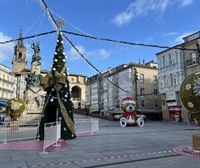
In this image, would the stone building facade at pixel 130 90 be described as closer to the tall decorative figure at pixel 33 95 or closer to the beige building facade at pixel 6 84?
the tall decorative figure at pixel 33 95

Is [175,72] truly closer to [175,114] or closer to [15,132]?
[175,114]

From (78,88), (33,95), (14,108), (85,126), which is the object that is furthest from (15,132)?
(78,88)

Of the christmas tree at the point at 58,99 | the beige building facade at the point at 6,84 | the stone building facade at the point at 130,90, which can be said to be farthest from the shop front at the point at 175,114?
the beige building facade at the point at 6,84

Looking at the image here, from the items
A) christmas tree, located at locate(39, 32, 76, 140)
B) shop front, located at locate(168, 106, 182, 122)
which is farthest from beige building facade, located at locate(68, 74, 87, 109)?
christmas tree, located at locate(39, 32, 76, 140)

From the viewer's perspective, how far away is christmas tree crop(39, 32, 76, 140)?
1348 cm

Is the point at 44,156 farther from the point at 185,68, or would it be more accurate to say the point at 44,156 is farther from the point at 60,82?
the point at 185,68

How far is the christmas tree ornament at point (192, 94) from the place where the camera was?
8969 mm

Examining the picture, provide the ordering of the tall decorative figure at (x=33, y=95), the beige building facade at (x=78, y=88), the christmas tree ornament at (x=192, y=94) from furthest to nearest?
the beige building facade at (x=78, y=88), the tall decorative figure at (x=33, y=95), the christmas tree ornament at (x=192, y=94)

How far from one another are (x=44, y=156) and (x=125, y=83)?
49.3m

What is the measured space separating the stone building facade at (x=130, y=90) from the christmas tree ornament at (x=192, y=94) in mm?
32171

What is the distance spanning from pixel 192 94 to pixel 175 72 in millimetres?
32636

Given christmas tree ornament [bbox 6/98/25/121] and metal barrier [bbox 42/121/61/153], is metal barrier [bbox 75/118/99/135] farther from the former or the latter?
metal barrier [bbox 42/121/61/153]

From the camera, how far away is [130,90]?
54656 millimetres

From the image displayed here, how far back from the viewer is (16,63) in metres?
69.7
